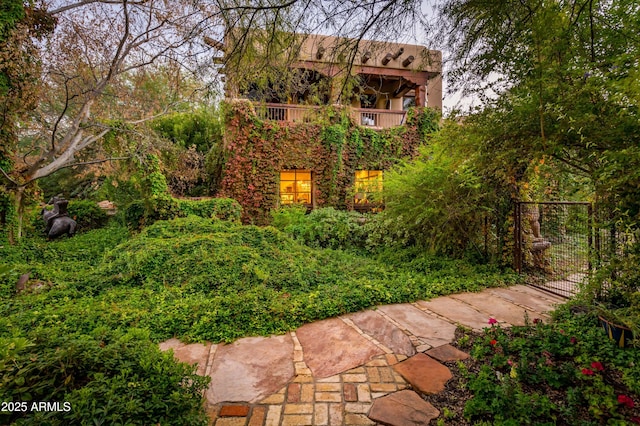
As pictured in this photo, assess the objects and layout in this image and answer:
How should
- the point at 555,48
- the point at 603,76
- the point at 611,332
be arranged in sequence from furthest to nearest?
the point at 611,332, the point at 555,48, the point at 603,76

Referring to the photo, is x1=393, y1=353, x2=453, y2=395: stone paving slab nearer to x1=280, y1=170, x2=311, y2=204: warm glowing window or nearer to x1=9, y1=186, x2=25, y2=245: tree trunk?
x1=280, y1=170, x2=311, y2=204: warm glowing window

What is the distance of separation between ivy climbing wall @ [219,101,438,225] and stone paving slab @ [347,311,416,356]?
5.52m

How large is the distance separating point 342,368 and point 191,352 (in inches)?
48.7

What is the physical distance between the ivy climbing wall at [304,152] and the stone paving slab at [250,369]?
6186 millimetres

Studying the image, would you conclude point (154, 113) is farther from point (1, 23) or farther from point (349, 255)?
point (349, 255)

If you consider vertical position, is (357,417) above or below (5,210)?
below

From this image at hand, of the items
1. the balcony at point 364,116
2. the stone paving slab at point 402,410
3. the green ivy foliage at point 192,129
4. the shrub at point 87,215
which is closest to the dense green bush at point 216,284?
the stone paving slab at point 402,410

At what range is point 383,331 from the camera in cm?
269

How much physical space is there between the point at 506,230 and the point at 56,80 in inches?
351

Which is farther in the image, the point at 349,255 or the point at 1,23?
the point at 349,255

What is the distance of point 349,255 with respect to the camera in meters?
A: 5.67

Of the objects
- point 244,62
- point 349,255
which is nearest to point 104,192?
point 349,255

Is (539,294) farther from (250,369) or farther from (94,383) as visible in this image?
(94,383)

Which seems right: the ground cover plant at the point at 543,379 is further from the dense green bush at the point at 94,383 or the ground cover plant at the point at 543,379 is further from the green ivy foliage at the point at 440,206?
the green ivy foliage at the point at 440,206
